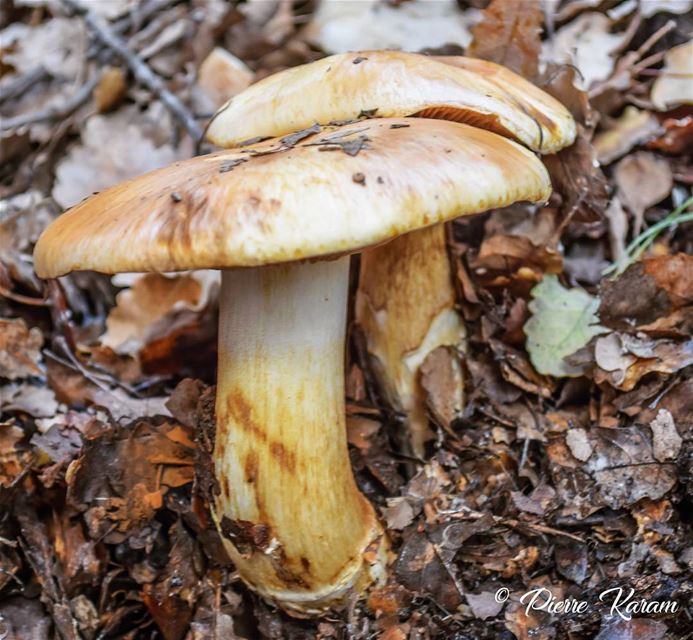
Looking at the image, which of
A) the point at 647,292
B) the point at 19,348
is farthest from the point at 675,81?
the point at 19,348

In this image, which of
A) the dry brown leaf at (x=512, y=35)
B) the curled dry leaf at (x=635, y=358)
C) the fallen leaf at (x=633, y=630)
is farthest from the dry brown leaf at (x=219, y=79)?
the fallen leaf at (x=633, y=630)

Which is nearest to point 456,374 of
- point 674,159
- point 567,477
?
point 567,477

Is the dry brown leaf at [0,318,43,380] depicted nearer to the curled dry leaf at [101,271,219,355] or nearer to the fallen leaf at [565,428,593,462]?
the curled dry leaf at [101,271,219,355]

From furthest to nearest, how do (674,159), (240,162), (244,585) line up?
(674,159), (244,585), (240,162)

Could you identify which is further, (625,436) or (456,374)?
(456,374)

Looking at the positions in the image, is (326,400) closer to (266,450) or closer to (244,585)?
(266,450)

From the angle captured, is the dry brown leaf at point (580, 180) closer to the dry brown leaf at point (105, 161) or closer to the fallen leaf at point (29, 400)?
the dry brown leaf at point (105, 161)

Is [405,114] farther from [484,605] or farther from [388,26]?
[388,26]
